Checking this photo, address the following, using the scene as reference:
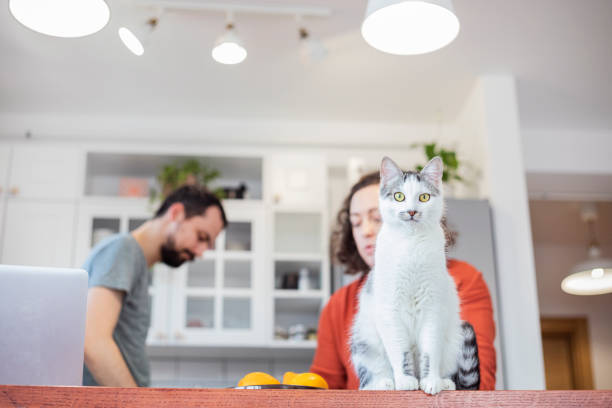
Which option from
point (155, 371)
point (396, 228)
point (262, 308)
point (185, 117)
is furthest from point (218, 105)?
point (396, 228)

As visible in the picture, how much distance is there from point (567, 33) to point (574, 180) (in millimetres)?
1307

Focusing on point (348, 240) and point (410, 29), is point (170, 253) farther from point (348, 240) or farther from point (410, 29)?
point (410, 29)


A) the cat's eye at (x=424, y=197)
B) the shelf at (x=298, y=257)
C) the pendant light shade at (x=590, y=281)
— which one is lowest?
the pendant light shade at (x=590, y=281)

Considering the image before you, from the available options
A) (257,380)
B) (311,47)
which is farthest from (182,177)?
(257,380)

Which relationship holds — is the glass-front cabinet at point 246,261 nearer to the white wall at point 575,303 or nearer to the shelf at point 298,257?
the shelf at point 298,257

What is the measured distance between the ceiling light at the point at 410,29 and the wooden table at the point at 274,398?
3.61ft

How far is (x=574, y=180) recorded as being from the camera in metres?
3.95

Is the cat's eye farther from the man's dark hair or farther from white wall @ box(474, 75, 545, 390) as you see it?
white wall @ box(474, 75, 545, 390)

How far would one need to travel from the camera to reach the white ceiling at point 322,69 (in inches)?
110

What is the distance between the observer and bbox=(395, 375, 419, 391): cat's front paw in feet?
2.50

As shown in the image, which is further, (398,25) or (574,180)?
(574,180)

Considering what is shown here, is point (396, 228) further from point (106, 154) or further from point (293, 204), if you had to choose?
point (106, 154)

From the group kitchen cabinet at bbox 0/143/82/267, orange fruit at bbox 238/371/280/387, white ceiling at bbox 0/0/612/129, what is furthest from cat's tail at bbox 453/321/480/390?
kitchen cabinet at bbox 0/143/82/267

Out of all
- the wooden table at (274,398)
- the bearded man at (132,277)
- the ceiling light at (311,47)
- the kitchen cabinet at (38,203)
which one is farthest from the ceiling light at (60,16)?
the kitchen cabinet at (38,203)
